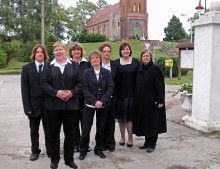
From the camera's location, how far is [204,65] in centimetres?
764

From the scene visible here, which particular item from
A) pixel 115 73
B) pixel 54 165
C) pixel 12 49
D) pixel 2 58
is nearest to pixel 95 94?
pixel 115 73

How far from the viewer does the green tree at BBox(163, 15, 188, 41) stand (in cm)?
9069

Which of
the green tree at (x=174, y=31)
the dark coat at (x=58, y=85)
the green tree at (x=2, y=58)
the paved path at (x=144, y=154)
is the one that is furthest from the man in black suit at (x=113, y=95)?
the green tree at (x=174, y=31)

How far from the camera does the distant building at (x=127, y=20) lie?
2970 inches

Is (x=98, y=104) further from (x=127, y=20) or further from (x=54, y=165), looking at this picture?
(x=127, y=20)

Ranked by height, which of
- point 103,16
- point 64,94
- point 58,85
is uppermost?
point 103,16

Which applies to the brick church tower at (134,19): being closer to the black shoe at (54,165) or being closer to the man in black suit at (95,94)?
the man in black suit at (95,94)

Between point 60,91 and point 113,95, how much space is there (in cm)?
149

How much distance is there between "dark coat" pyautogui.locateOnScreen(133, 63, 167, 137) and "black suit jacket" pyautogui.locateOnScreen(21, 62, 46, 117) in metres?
1.76

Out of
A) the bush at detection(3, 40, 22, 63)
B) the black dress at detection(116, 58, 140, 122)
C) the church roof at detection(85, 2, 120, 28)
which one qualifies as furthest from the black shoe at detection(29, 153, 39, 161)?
the church roof at detection(85, 2, 120, 28)

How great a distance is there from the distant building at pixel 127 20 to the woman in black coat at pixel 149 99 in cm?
6648

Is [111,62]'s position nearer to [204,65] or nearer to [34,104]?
[34,104]

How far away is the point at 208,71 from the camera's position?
7504 millimetres

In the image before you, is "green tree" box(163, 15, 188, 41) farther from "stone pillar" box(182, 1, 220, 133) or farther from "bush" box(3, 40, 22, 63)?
"stone pillar" box(182, 1, 220, 133)
